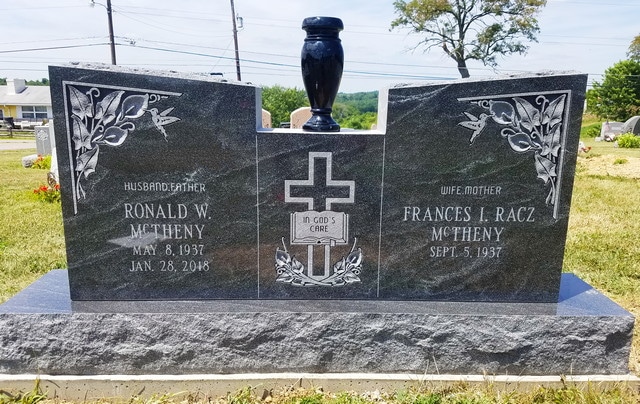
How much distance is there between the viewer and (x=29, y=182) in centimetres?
996

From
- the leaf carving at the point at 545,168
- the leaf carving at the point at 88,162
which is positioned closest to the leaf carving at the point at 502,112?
the leaf carving at the point at 545,168

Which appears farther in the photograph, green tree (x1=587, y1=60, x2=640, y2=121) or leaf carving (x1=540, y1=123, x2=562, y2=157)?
green tree (x1=587, y1=60, x2=640, y2=121)

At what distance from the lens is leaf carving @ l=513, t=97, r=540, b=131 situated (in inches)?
110

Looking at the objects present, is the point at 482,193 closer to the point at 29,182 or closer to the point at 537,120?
the point at 537,120

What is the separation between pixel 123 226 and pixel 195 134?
0.74 m

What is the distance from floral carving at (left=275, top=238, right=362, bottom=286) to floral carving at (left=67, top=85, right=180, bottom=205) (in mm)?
1060

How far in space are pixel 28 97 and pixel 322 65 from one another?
182ft

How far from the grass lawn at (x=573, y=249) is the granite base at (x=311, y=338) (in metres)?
0.20

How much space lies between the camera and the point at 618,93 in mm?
34000

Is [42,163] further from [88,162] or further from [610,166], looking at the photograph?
[610,166]

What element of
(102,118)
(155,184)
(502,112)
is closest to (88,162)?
(102,118)

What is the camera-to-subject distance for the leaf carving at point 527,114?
278cm

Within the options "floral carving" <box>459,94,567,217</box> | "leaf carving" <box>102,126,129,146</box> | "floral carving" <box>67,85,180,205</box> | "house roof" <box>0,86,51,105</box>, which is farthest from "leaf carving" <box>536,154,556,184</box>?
"house roof" <box>0,86,51,105</box>

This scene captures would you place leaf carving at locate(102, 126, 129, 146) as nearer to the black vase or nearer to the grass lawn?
the black vase
